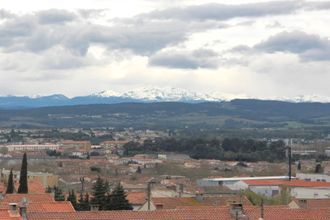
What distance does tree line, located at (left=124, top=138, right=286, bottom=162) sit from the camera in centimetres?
15975

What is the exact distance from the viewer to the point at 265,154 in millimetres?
160125

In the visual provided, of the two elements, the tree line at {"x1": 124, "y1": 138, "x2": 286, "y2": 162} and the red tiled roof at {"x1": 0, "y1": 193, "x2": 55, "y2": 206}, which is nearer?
the red tiled roof at {"x1": 0, "y1": 193, "x2": 55, "y2": 206}

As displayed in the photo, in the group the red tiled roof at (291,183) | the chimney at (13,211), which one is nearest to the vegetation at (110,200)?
the chimney at (13,211)

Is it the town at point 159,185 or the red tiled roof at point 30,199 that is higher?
the red tiled roof at point 30,199

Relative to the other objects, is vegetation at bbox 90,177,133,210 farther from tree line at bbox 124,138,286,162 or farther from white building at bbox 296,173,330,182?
tree line at bbox 124,138,286,162

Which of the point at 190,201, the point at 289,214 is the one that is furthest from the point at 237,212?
the point at 190,201

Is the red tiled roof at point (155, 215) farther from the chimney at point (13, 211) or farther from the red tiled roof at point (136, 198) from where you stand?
the red tiled roof at point (136, 198)

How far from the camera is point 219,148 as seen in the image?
17088 centimetres

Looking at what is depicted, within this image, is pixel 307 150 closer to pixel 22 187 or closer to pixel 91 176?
pixel 91 176

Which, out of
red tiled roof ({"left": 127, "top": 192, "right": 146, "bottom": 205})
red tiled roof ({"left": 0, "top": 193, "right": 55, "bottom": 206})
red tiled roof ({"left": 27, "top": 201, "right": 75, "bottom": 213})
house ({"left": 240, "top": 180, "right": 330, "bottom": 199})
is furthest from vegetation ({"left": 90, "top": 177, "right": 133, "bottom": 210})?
house ({"left": 240, "top": 180, "right": 330, "bottom": 199})

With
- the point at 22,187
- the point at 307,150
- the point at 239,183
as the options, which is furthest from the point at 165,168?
the point at 22,187

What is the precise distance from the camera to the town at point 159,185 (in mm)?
42250

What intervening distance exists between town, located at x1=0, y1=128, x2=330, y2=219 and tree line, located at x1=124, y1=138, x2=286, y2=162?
2.50 ft

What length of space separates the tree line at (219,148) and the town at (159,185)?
0.76 metres
